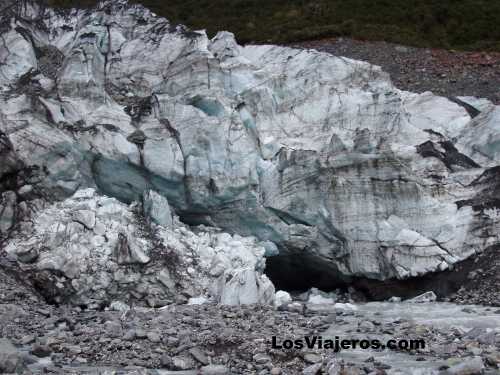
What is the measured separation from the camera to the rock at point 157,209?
15.1 m

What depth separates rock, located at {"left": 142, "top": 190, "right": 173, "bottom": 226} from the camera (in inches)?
594

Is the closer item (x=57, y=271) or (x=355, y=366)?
(x=355, y=366)

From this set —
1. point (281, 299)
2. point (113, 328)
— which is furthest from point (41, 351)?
point (281, 299)

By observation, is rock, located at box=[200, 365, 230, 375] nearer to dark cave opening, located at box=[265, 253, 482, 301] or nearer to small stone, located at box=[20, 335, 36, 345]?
small stone, located at box=[20, 335, 36, 345]

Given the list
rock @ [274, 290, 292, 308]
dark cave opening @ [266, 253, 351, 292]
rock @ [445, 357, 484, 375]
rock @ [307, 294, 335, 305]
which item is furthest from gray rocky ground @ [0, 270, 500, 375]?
dark cave opening @ [266, 253, 351, 292]

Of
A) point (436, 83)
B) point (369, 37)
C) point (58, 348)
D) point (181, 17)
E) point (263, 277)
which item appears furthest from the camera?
point (181, 17)

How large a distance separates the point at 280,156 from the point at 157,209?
11.6ft

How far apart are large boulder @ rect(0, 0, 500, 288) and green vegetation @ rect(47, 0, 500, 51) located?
8.91m

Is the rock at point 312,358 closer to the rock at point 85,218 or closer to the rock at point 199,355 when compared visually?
the rock at point 199,355

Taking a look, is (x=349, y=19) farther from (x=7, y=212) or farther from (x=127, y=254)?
(x=7, y=212)

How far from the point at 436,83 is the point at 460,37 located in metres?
8.30

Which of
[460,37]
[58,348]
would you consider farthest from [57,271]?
[460,37]

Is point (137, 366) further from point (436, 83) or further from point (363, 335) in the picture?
point (436, 83)

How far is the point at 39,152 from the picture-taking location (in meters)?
15.1
